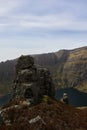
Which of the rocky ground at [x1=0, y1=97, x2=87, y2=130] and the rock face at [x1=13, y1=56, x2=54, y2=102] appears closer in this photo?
the rocky ground at [x1=0, y1=97, x2=87, y2=130]

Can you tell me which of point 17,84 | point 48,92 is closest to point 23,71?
point 17,84

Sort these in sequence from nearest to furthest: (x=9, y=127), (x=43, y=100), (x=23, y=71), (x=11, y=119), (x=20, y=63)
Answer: (x=9, y=127), (x=11, y=119), (x=43, y=100), (x=23, y=71), (x=20, y=63)

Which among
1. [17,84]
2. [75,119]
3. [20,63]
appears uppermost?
[20,63]

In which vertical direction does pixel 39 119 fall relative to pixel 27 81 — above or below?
below

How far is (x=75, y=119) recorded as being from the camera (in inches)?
1650

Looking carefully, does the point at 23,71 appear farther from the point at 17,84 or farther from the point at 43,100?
the point at 43,100

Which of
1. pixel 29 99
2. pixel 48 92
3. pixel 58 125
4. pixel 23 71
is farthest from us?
pixel 48 92

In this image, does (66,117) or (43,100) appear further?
(43,100)

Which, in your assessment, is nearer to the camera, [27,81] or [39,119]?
[39,119]

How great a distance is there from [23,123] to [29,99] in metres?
14.1

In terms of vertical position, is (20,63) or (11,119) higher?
(20,63)

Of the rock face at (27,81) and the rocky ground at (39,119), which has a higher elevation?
the rock face at (27,81)

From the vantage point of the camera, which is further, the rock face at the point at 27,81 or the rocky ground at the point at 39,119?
the rock face at the point at 27,81

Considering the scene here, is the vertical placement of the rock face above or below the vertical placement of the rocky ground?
above
